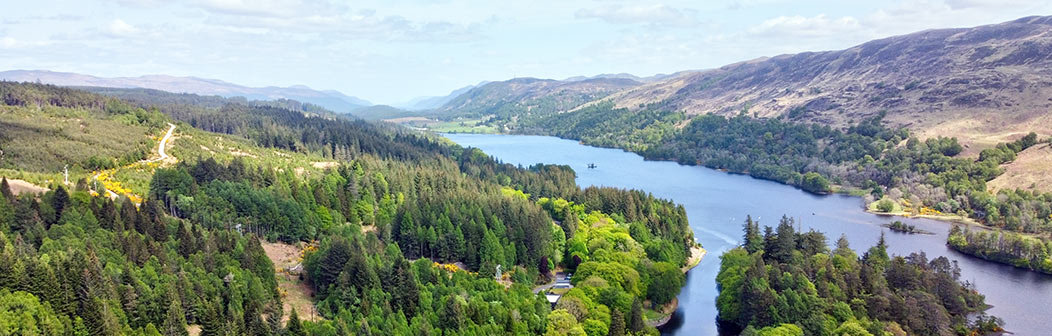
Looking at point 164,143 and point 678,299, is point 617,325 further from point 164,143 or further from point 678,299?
point 164,143

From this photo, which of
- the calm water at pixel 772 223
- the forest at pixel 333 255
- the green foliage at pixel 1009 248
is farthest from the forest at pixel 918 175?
the forest at pixel 333 255

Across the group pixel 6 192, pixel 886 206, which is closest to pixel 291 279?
pixel 6 192

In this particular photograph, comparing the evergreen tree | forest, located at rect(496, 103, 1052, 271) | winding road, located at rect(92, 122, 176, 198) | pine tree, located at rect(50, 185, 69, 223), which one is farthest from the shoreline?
winding road, located at rect(92, 122, 176, 198)

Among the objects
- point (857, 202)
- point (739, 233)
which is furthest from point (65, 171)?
point (857, 202)

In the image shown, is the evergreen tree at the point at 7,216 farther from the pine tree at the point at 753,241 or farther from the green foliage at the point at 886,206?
the green foliage at the point at 886,206

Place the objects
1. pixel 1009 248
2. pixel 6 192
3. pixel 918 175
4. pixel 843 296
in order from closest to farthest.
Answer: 1. pixel 6 192
2. pixel 843 296
3. pixel 1009 248
4. pixel 918 175
